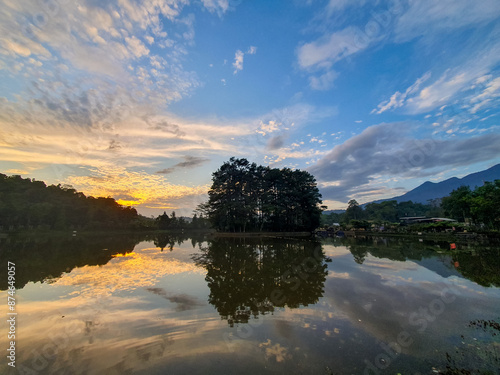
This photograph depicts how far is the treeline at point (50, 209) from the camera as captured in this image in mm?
47906

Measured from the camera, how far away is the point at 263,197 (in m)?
50.4

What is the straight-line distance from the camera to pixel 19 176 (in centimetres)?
5703

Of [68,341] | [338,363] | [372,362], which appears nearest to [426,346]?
[372,362]

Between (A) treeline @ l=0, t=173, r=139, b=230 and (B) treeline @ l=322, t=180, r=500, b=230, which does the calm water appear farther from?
(A) treeline @ l=0, t=173, r=139, b=230

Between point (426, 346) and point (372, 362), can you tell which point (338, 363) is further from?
point (426, 346)

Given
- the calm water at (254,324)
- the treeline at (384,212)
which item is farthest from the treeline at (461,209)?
the calm water at (254,324)

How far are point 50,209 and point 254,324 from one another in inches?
2618

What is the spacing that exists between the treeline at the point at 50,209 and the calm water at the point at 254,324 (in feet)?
178

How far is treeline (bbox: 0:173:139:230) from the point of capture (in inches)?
1886

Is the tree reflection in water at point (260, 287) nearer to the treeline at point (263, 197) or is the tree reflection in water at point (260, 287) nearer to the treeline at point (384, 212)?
the treeline at point (263, 197)

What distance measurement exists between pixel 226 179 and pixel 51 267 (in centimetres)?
3833

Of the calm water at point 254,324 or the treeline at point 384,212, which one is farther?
the treeline at point 384,212

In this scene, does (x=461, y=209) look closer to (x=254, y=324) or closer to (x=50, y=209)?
(x=254, y=324)

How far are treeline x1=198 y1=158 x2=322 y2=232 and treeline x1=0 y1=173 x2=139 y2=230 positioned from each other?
35656 mm
